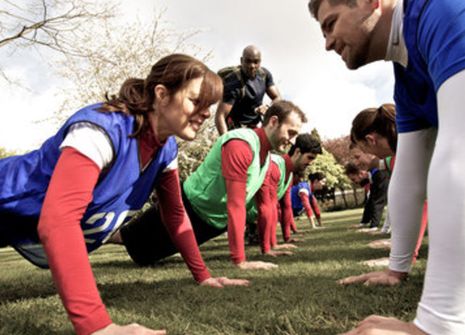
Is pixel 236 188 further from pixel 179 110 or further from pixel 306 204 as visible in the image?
pixel 306 204

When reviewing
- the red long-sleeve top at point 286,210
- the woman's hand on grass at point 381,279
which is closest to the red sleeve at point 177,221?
the woman's hand on grass at point 381,279

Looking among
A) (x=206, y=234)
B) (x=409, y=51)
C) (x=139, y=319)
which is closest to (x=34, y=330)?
(x=139, y=319)

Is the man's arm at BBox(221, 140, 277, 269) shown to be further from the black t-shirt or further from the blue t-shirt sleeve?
the blue t-shirt sleeve

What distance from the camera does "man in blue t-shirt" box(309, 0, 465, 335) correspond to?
1.08 m

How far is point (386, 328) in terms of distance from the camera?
1.23 meters

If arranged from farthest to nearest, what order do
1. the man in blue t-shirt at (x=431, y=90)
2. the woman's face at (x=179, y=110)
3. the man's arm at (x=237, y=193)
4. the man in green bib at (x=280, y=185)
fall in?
the man in green bib at (x=280, y=185)
the man's arm at (x=237, y=193)
the woman's face at (x=179, y=110)
the man in blue t-shirt at (x=431, y=90)

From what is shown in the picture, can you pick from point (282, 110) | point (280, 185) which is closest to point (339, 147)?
point (280, 185)

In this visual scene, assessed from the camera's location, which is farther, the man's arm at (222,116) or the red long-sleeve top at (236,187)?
the man's arm at (222,116)

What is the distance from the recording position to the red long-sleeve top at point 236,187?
157 inches

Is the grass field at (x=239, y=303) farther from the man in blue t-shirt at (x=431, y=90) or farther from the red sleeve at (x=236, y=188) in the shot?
the man in blue t-shirt at (x=431, y=90)

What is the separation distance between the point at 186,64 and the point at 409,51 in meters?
1.40

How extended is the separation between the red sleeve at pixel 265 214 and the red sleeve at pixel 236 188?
1.22 metres

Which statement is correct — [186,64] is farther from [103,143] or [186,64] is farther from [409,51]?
[409,51]

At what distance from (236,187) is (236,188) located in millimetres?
11
